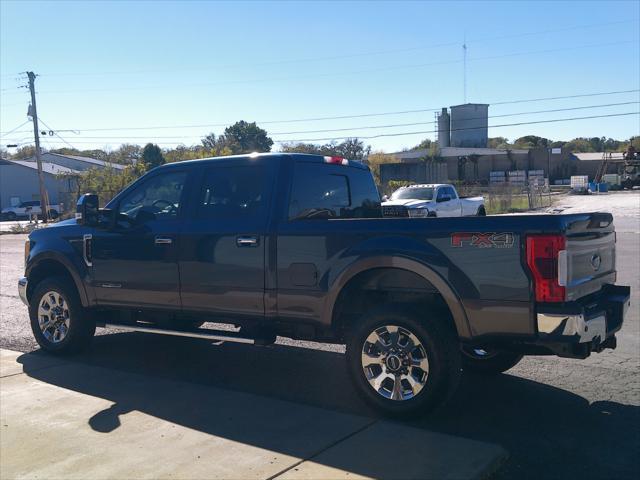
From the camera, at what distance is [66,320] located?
23.8 feet

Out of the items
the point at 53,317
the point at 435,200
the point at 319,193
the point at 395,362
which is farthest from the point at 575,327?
the point at 435,200

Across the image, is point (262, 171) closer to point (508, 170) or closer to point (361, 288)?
point (361, 288)

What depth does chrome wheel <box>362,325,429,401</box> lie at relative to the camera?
4961 millimetres

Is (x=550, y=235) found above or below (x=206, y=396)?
above

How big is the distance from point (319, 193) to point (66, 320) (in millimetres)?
3236

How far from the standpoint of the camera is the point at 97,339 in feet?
27.4

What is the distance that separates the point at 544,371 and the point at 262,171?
331cm

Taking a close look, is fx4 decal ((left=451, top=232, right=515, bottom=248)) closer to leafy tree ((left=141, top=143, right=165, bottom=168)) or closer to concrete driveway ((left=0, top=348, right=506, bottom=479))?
concrete driveway ((left=0, top=348, right=506, bottom=479))

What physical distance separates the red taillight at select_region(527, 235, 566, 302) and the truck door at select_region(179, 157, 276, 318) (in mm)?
2286

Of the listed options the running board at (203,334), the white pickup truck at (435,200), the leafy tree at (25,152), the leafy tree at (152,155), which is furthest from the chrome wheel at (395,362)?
the leafy tree at (25,152)

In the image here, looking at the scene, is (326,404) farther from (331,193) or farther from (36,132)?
(36,132)

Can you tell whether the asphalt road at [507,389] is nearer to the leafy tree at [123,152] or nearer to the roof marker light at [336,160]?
the roof marker light at [336,160]

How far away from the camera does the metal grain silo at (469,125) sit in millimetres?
90875

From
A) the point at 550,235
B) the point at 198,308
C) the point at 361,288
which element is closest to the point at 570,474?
the point at 550,235
